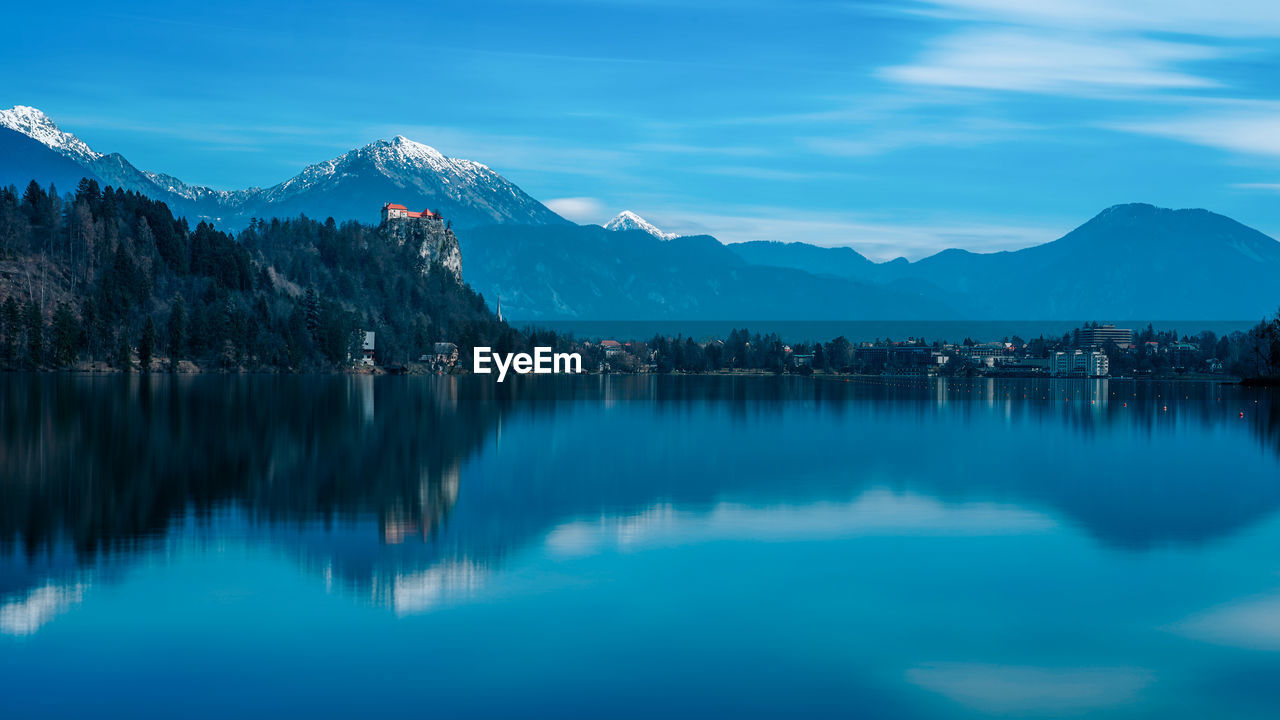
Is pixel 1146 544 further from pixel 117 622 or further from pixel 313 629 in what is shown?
pixel 117 622

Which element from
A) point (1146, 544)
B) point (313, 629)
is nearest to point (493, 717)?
point (313, 629)

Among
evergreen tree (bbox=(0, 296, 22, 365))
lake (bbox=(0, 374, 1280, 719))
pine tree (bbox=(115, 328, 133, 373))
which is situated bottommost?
lake (bbox=(0, 374, 1280, 719))

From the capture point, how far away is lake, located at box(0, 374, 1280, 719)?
18141mm

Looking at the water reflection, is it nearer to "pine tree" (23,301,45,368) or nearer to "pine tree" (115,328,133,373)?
"pine tree" (23,301,45,368)

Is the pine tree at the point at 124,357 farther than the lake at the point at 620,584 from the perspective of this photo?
Yes

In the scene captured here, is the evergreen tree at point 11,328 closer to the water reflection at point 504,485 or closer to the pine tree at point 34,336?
the pine tree at point 34,336

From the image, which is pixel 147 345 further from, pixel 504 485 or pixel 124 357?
pixel 504 485

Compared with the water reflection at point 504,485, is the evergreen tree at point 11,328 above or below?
above

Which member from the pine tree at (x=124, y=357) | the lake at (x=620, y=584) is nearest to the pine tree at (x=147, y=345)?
the pine tree at (x=124, y=357)

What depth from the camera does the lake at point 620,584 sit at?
1814cm

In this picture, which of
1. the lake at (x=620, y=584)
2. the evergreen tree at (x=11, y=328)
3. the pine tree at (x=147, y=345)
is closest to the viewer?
the lake at (x=620, y=584)

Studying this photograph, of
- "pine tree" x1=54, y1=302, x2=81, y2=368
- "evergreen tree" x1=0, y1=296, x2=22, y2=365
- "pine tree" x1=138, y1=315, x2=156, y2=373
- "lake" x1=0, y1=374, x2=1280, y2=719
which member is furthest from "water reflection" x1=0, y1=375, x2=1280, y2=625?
"pine tree" x1=138, y1=315, x2=156, y2=373

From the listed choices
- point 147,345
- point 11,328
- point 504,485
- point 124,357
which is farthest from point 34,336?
point 504,485

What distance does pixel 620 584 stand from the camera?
25969mm
